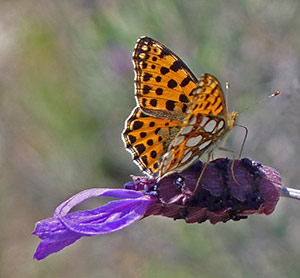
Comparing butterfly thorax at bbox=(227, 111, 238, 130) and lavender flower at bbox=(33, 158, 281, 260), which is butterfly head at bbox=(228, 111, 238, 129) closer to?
butterfly thorax at bbox=(227, 111, 238, 130)

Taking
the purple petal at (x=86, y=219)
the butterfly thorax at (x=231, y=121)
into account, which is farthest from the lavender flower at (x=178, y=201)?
the butterfly thorax at (x=231, y=121)

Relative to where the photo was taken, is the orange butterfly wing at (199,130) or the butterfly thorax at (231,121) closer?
the orange butterfly wing at (199,130)

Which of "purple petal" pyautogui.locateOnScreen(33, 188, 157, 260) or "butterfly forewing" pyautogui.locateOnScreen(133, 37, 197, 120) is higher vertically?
"butterfly forewing" pyautogui.locateOnScreen(133, 37, 197, 120)

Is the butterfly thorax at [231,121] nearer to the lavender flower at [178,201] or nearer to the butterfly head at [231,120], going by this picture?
the butterfly head at [231,120]

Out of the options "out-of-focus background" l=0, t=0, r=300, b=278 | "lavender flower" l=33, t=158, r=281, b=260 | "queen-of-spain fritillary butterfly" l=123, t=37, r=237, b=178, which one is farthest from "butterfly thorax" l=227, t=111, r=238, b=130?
"out-of-focus background" l=0, t=0, r=300, b=278

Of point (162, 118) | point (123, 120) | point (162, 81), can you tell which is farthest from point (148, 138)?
point (123, 120)

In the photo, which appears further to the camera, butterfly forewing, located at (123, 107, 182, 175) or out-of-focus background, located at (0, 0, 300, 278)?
out-of-focus background, located at (0, 0, 300, 278)
